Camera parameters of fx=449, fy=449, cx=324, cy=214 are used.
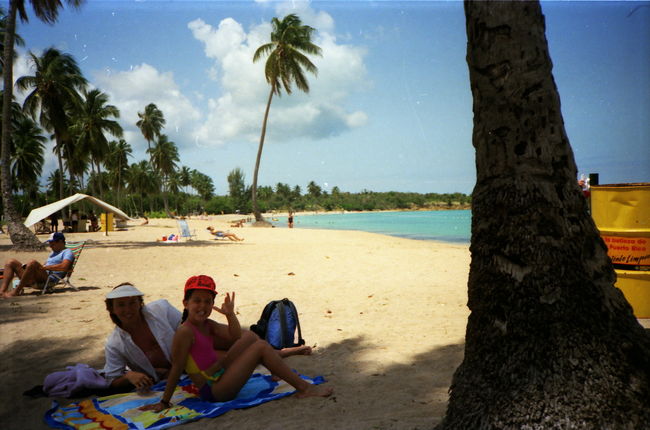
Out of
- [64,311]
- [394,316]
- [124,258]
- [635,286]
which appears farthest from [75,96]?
[635,286]

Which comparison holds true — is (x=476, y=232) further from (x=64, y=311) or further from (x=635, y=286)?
(x=64, y=311)

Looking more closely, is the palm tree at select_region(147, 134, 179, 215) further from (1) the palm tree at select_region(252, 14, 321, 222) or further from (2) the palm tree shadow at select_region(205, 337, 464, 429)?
(2) the palm tree shadow at select_region(205, 337, 464, 429)

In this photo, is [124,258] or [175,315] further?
[124,258]

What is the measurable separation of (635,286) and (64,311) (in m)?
6.67

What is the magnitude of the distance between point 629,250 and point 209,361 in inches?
161

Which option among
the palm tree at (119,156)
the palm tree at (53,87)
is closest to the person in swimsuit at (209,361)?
the palm tree at (53,87)

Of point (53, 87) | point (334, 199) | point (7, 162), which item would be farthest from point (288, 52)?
point (334, 199)

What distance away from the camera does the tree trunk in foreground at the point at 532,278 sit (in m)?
1.87

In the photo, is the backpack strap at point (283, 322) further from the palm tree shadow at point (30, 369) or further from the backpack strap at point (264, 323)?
the palm tree shadow at point (30, 369)

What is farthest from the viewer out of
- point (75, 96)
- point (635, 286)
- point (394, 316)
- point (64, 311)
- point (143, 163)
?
point (143, 163)

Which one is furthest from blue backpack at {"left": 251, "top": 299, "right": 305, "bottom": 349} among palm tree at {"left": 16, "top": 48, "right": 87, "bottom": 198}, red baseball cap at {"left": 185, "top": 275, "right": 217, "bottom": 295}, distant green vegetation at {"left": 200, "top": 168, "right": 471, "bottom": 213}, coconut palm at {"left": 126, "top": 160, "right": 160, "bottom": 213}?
distant green vegetation at {"left": 200, "top": 168, "right": 471, "bottom": 213}

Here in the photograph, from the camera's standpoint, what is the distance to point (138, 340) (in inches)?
135

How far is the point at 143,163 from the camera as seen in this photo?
2908 inches

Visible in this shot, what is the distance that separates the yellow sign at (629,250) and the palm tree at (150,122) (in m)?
53.0
